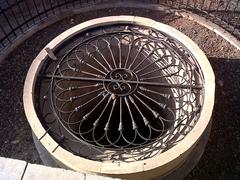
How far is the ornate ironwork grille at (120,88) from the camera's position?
171 inches

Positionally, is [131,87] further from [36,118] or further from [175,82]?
[36,118]

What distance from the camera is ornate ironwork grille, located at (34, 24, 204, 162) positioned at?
14.2 feet

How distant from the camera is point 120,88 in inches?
185

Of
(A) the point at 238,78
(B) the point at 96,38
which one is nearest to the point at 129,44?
(B) the point at 96,38

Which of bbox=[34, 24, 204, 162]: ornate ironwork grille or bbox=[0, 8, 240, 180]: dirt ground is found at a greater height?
bbox=[34, 24, 204, 162]: ornate ironwork grille

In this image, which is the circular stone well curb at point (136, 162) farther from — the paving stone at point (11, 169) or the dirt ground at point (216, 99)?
the paving stone at point (11, 169)

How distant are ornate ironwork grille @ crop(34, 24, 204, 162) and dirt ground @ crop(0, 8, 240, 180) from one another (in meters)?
0.90

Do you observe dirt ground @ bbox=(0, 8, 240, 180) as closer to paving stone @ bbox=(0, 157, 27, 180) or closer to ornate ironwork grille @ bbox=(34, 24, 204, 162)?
ornate ironwork grille @ bbox=(34, 24, 204, 162)

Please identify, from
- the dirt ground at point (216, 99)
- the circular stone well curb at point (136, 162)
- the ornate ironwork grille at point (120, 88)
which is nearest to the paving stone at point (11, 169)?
the circular stone well curb at point (136, 162)

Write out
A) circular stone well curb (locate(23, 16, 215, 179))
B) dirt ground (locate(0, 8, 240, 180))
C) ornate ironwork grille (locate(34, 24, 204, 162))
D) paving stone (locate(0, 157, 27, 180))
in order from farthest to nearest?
1. dirt ground (locate(0, 8, 240, 180))
2. ornate ironwork grille (locate(34, 24, 204, 162))
3. circular stone well curb (locate(23, 16, 215, 179))
4. paving stone (locate(0, 157, 27, 180))

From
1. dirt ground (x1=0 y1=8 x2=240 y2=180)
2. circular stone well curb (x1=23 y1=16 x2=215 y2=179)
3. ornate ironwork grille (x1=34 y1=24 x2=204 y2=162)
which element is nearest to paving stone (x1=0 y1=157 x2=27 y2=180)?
circular stone well curb (x1=23 y1=16 x2=215 y2=179)

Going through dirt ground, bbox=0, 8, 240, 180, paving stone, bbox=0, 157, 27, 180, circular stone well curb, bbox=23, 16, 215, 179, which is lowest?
dirt ground, bbox=0, 8, 240, 180

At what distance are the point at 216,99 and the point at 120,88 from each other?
1916 mm

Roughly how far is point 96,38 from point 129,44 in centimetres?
52
